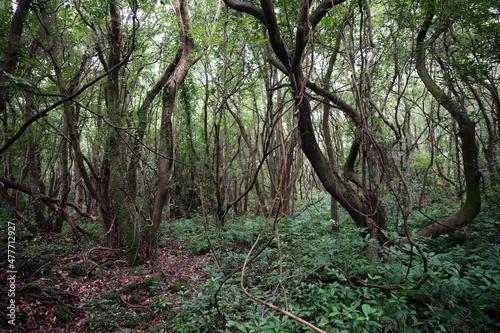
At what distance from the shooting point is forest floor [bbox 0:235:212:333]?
3.71 m

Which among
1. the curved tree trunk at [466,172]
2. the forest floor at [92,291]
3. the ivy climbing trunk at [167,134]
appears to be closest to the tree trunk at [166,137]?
the ivy climbing trunk at [167,134]

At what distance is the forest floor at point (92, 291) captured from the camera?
3711mm

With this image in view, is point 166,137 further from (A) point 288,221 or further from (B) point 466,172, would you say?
(B) point 466,172

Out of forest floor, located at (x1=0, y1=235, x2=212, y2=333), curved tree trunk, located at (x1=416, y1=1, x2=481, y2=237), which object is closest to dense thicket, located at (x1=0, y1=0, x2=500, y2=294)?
curved tree trunk, located at (x1=416, y1=1, x2=481, y2=237)

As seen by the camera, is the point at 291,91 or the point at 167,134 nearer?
the point at 291,91

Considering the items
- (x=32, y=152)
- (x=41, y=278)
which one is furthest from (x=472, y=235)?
(x=32, y=152)

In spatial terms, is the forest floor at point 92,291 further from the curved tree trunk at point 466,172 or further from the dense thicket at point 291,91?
the curved tree trunk at point 466,172

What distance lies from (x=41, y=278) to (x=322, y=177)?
5.03m

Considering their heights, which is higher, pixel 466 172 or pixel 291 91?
pixel 291 91

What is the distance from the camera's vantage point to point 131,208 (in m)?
6.30

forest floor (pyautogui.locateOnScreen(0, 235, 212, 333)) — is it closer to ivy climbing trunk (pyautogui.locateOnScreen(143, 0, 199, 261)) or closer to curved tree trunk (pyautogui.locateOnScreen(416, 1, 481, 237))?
ivy climbing trunk (pyautogui.locateOnScreen(143, 0, 199, 261))

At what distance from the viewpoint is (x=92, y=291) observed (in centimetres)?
474

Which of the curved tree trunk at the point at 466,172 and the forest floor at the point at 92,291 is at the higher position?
the curved tree trunk at the point at 466,172

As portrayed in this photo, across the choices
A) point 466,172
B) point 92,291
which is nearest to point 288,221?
point 466,172
